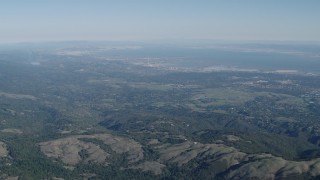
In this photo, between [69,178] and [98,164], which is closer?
[69,178]

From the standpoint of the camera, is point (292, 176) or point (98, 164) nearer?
point (292, 176)

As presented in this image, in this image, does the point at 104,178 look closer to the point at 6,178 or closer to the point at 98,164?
the point at 98,164

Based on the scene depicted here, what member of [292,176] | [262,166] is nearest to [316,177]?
[292,176]

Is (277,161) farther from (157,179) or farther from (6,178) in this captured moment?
(6,178)

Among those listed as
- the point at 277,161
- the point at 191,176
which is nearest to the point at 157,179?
the point at 191,176

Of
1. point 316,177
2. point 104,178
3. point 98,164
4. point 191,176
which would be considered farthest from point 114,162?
point 316,177

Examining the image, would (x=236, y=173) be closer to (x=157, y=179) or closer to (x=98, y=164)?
(x=157, y=179)

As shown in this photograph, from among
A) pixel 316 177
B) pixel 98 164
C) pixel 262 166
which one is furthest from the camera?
pixel 98 164

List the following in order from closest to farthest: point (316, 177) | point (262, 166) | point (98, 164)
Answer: point (316, 177) → point (262, 166) → point (98, 164)
